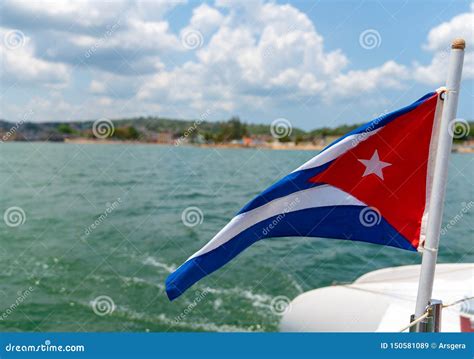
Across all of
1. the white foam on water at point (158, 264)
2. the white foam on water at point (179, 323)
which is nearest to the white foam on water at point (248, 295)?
the white foam on water at point (179, 323)

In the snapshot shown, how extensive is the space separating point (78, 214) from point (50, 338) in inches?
635

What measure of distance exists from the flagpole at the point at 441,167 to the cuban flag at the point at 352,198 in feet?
1.17

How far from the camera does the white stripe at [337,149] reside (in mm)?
3213

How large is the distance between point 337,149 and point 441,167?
769 mm

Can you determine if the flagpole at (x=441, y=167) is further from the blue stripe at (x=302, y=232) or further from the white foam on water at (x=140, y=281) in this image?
the white foam on water at (x=140, y=281)

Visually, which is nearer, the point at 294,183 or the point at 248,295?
the point at 294,183

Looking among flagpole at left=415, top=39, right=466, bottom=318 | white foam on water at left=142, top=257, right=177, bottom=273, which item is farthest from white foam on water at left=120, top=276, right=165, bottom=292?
flagpole at left=415, top=39, right=466, bottom=318

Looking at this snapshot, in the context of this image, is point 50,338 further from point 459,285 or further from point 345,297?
point 459,285

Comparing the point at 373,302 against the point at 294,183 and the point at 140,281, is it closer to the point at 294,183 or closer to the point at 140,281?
the point at 294,183

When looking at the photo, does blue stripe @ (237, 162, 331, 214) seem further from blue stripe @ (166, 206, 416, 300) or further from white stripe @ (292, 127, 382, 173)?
blue stripe @ (166, 206, 416, 300)

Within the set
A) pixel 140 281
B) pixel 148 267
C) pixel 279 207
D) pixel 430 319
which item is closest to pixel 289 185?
pixel 279 207

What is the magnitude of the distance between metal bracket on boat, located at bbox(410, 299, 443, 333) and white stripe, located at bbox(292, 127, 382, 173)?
4.00ft

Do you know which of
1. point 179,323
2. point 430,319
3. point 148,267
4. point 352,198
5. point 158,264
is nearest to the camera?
point 430,319

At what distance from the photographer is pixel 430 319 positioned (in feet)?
9.24
